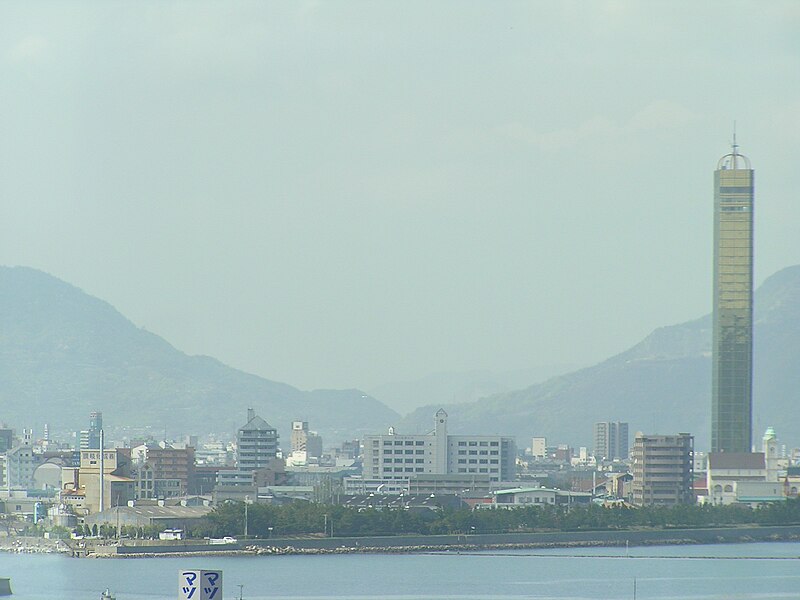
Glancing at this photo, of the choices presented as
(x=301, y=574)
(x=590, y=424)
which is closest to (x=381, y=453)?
(x=301, y=574)

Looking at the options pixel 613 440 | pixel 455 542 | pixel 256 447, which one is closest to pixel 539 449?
pixel 613 440

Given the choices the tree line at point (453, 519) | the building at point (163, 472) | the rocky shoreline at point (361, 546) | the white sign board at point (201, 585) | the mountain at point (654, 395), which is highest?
the mountain at point (654, 395)

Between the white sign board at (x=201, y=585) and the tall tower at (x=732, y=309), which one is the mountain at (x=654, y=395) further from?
the white sign board at (x=201, y=585)

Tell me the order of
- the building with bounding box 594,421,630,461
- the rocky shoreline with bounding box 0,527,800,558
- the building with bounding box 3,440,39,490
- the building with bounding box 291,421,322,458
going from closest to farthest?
1. the rocky shoreline with bounding box 0,527,800,558
2. the building with bounding box 3,440,39,490
3. the building with bounding box 291,421,322,458
4. the building with bounding box 594,421,630,461

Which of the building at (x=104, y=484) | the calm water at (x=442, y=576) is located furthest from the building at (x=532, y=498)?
the calm water at (x=442, y=576)

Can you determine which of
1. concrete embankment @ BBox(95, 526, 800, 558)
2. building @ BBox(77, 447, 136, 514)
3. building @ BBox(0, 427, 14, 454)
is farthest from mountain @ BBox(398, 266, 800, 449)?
concrete embankment @ BBox(95, 526, 800, 558)

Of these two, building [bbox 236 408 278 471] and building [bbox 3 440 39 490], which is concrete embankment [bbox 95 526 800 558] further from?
building [bbox 3 440 39 490]

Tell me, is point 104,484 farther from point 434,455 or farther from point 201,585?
point 201,585
